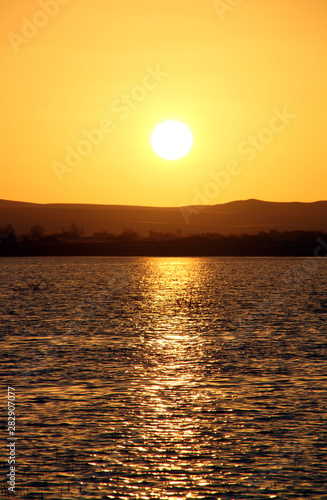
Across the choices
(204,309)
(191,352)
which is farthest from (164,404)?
(204,309)

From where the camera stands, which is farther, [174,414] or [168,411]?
[168,411]

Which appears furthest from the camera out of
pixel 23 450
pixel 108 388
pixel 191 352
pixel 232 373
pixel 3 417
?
pixel 191 352

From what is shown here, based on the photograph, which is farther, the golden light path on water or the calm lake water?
the golden light path on water

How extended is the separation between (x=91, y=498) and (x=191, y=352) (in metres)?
26.0

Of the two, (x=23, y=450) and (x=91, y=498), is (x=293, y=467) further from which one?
(x=23, y=450)

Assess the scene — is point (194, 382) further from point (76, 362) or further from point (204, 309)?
point (204, 309)

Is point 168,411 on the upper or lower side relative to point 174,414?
upper

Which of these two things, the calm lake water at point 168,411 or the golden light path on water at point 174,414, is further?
the golden light path on water at point 174,414

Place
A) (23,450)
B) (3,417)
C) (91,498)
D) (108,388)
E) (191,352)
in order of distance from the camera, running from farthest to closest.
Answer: (191,352)
(108,388)
(3,417)
(23,450)
(91,498)

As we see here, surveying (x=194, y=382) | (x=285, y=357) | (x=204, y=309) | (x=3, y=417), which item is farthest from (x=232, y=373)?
(x=204, y=309)

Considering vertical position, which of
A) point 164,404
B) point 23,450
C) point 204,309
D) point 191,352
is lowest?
point 23,450

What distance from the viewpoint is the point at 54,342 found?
1994 inches

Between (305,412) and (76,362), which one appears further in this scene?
(76,362)

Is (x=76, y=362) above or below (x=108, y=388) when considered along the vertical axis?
above
